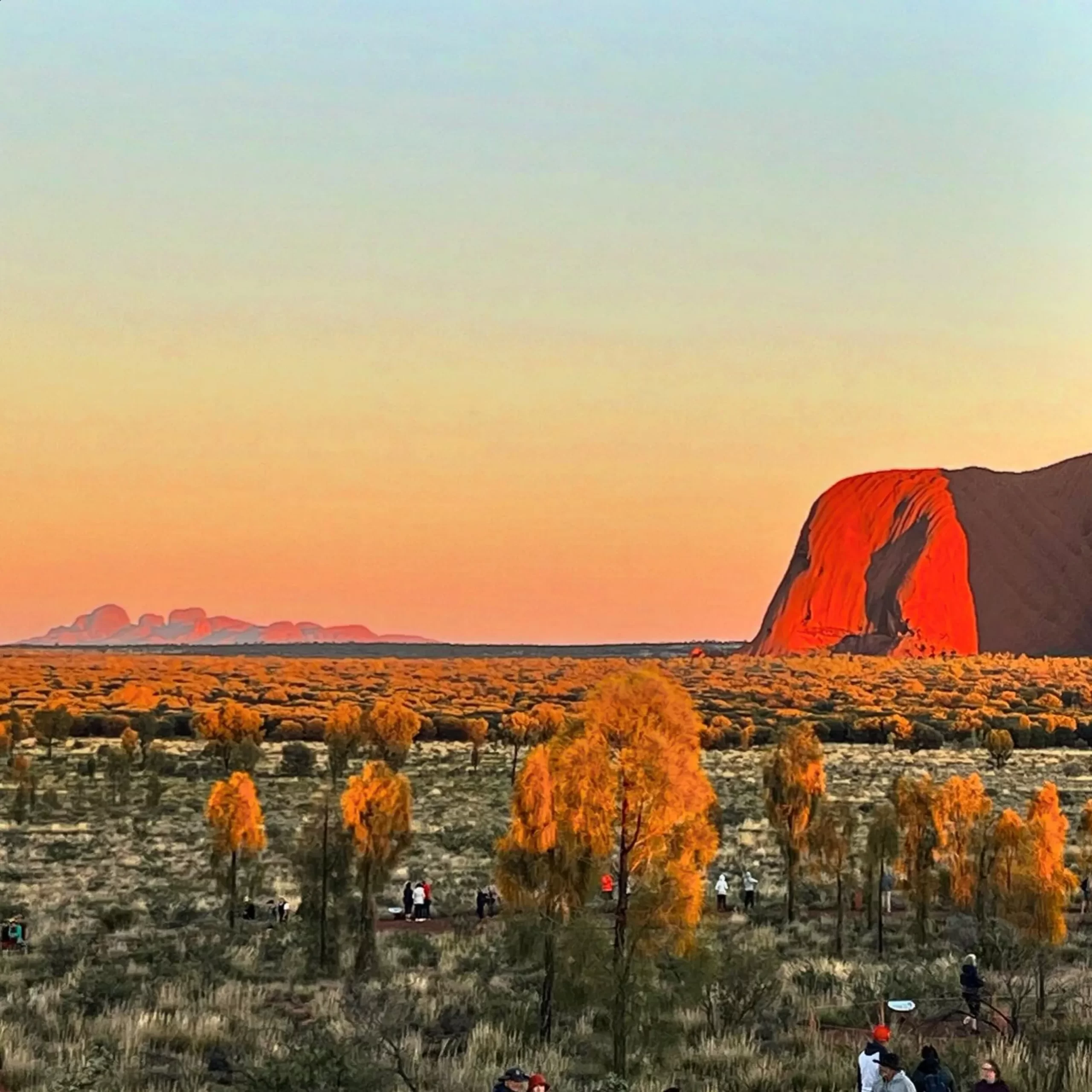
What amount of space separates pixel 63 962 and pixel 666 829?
9.98 m

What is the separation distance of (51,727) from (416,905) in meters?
36.1

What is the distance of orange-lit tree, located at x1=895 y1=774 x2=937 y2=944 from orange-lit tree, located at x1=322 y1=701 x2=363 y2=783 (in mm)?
22597

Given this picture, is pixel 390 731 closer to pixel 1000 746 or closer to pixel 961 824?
pixel 1000 746

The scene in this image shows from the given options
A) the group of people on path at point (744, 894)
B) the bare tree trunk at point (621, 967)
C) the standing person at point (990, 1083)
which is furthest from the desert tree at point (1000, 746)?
the standing person at point (990, 1083)

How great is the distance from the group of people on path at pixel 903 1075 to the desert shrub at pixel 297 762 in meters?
38.0

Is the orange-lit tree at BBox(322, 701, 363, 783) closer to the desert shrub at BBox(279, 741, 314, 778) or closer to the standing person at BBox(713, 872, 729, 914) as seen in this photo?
the desert shrub at BBox(279, 741, 314, 778)

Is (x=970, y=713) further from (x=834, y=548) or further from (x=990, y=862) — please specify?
(x=834, y=548)

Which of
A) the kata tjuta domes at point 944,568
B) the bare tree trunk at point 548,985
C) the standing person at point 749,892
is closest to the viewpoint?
the bare tree trunk at point 548,985

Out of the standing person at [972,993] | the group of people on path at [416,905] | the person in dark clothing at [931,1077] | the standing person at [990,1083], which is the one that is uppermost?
the standing person at [990,1083]

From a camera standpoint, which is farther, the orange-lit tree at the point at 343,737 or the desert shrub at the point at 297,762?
the desert shrub at the point at 297,762

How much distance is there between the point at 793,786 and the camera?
66.5ft

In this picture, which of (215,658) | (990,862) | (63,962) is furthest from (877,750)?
(215,658)

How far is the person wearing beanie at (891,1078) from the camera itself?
8.86m

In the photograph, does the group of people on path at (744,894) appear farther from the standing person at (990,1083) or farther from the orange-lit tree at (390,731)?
the orange-lit tree at (390,731)
